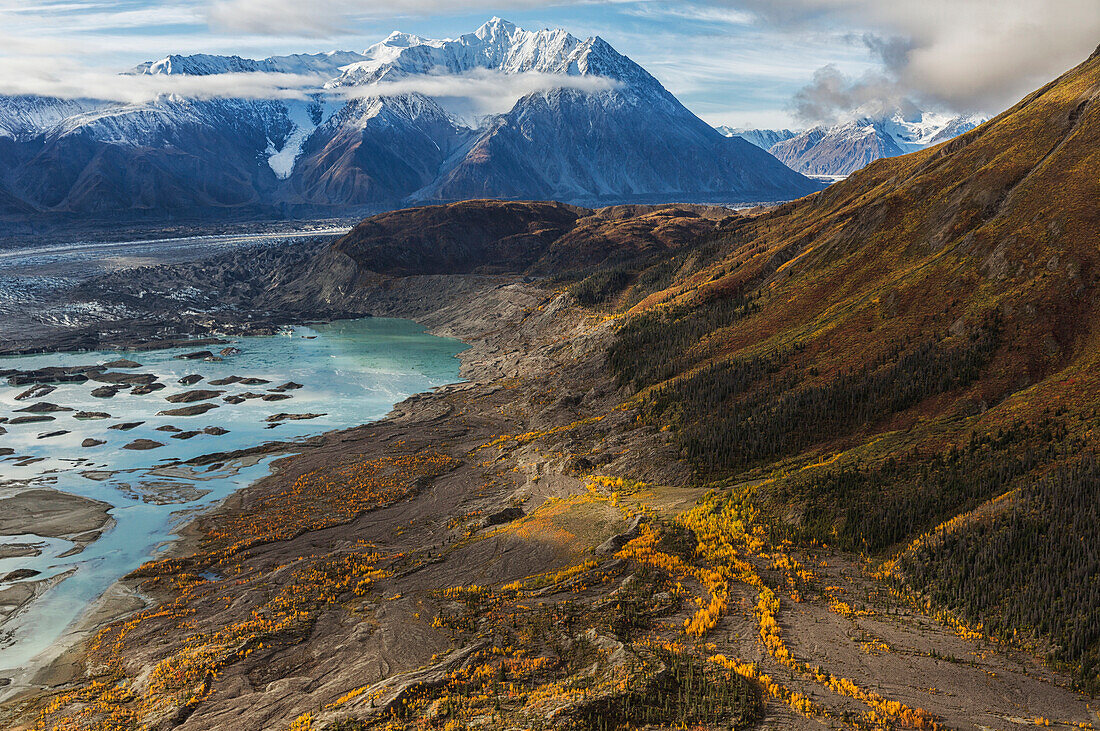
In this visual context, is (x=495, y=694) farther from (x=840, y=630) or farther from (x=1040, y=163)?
(x=1040, y=163)

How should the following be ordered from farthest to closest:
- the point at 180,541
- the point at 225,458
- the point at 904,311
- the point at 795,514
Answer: the point at 225,458
the point at 904,311
the point at 180,541
the point at 795,514

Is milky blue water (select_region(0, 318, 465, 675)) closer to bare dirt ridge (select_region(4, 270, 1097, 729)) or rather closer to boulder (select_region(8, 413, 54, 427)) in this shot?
boulder (select_region(8, 413, 54, 427))

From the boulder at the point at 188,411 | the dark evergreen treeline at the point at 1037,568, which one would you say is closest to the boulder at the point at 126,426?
the boulder at the point at 188,411

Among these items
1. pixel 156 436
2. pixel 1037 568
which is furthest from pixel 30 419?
pixel 1037 568

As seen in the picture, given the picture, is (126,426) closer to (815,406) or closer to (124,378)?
(124,378)

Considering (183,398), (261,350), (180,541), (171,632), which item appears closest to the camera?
(171,632)

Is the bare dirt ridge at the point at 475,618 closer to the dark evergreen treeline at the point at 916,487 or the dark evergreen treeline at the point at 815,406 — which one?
the dark evergreen treeline at the point at 916,487

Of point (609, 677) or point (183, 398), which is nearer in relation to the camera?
point (609, 677)

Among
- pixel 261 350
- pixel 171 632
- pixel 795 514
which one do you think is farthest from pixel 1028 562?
pixel 261 350
